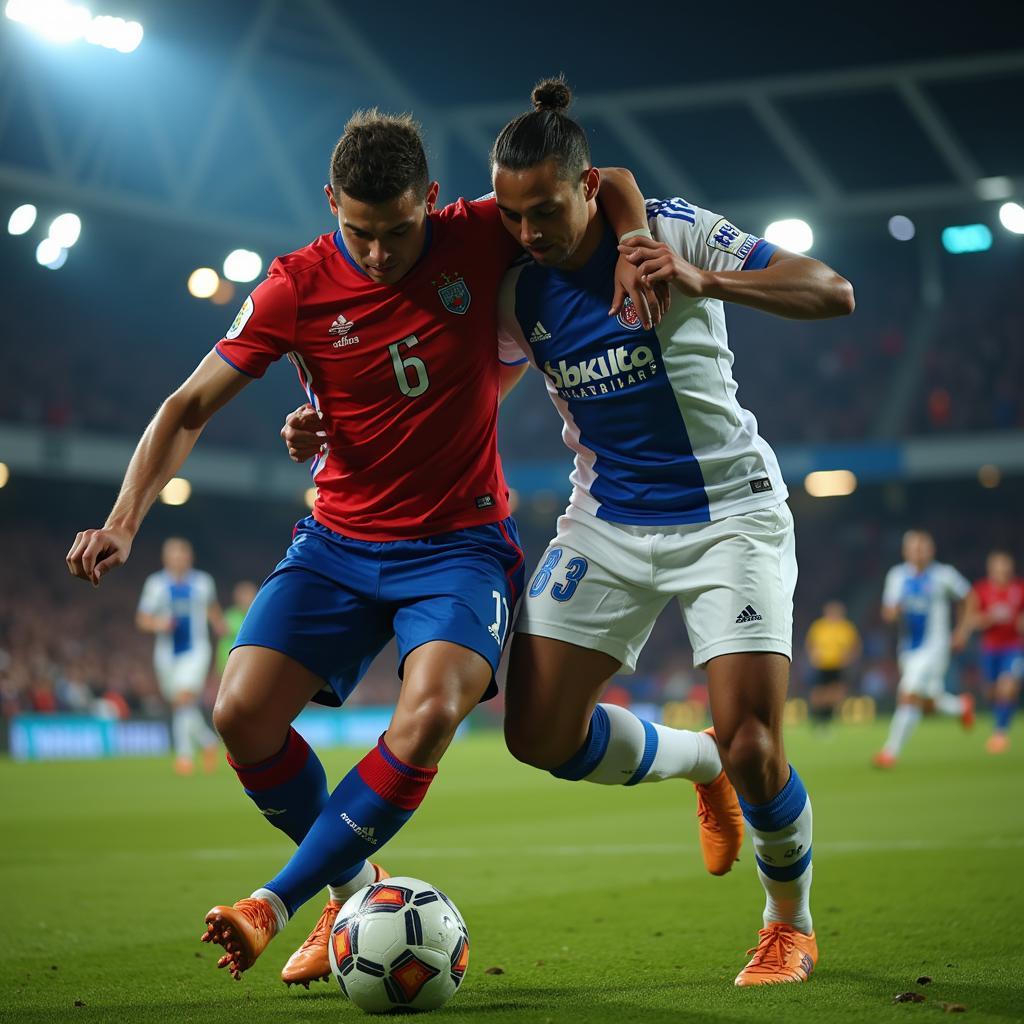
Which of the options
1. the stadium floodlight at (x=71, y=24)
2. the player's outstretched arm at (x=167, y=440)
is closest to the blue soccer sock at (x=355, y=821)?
the player's outstretched arm at (x=167, y=440)

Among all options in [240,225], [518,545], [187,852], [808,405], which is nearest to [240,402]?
[240,225]

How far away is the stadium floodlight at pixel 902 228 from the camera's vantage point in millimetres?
27281

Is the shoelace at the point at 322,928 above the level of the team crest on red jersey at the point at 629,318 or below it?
below

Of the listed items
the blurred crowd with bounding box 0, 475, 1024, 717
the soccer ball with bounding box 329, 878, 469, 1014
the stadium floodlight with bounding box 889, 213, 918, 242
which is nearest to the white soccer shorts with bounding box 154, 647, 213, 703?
the blurred crowd with bounding box 0, 475, 1024, 717

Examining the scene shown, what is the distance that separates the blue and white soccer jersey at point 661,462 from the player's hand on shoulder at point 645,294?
217 mm

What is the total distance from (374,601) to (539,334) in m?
0.92

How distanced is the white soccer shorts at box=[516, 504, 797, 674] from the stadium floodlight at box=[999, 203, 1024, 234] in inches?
866

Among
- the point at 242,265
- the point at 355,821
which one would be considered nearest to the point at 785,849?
the point at 355,821

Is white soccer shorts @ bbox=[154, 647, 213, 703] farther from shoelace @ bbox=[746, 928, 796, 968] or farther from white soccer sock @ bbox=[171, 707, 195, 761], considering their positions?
shoelace @ bbox=[746, 928, 796, 968]

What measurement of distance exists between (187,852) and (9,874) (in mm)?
1068

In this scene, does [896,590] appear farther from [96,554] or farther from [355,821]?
[96,554]

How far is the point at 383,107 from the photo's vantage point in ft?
83.6

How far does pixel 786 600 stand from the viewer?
4.28 m

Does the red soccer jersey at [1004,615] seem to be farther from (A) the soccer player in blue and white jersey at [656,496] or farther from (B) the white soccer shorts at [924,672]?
(A) the soccer player in blue and white jersey at [656,496]
